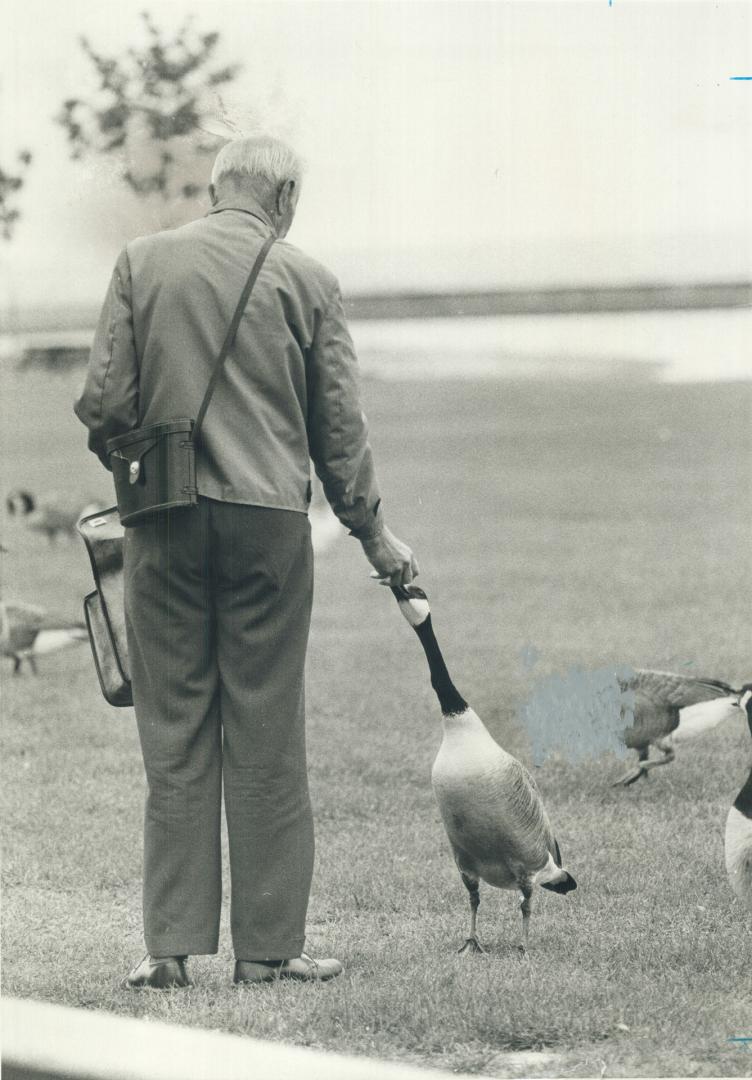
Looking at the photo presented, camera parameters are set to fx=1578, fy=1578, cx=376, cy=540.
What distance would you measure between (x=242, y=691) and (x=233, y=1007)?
72 centimetres

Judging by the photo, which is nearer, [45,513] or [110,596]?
[110,596]

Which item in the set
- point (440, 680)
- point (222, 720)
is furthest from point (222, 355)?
point (440, 680)

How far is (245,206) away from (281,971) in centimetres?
183

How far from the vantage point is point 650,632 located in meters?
6.25

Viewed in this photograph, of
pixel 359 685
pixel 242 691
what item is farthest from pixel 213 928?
pixel 359 685

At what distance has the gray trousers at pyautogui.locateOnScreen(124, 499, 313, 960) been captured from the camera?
367cm

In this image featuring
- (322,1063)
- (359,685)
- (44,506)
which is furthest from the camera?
(44,506)

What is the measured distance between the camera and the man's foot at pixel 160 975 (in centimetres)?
377

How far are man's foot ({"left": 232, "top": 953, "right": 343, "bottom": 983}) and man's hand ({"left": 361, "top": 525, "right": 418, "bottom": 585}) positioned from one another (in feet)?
3.09

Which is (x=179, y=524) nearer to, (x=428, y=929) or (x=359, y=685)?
(x=428, y=929)

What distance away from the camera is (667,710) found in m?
4.92

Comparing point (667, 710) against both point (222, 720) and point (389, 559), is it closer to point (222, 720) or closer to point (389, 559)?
point (389, 559)

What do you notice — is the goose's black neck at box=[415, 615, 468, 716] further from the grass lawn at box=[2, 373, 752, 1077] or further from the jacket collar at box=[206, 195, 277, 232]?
the jacket collar at box=[206, 195, 277, 232]

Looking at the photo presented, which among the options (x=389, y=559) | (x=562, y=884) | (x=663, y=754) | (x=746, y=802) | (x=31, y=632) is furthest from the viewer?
(x=31, y=632)
